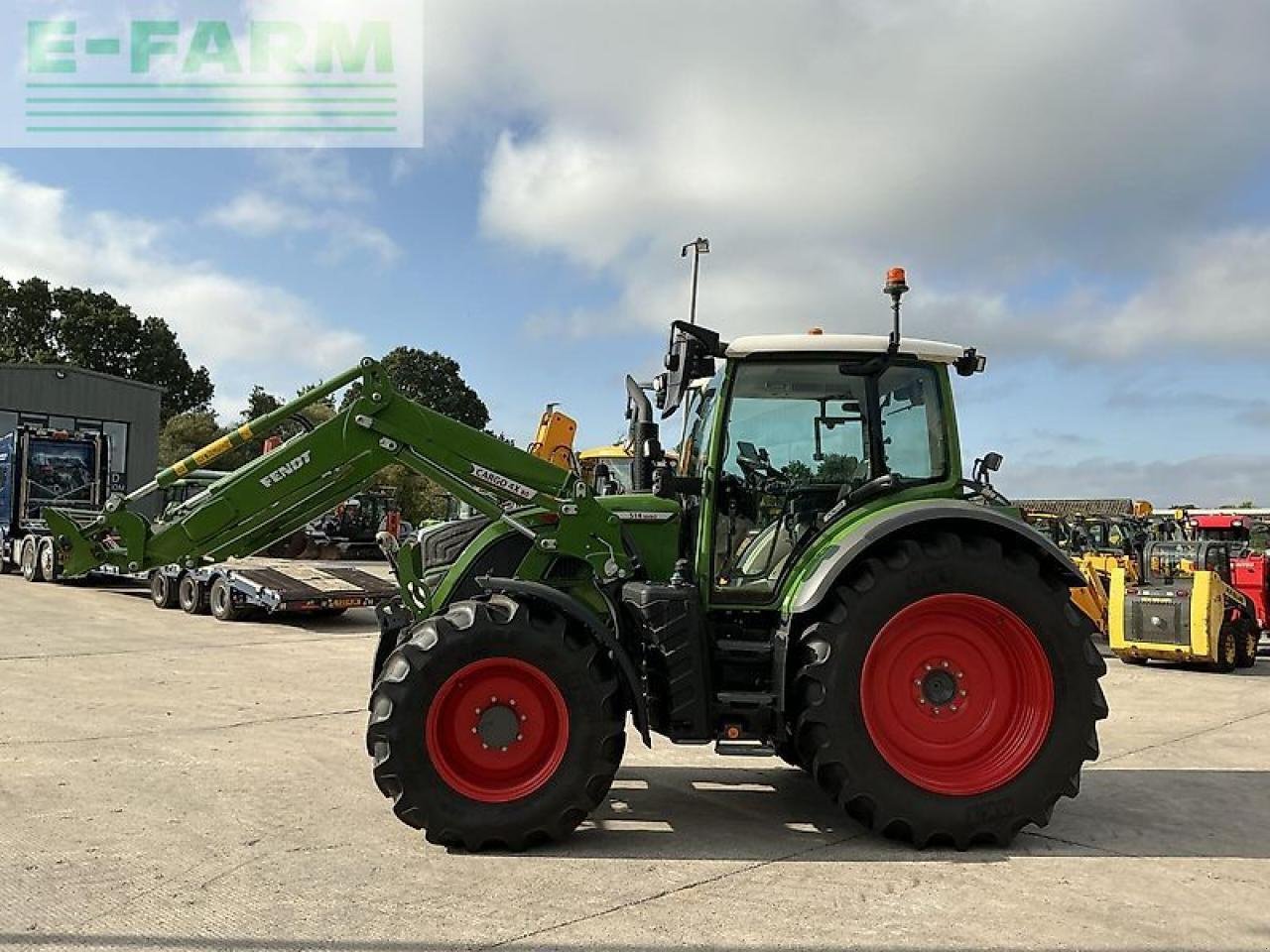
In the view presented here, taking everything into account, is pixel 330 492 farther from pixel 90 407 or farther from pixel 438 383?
pixel 438 383

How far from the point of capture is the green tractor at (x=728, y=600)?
5082 mm

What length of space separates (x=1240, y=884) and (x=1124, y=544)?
17238 mm

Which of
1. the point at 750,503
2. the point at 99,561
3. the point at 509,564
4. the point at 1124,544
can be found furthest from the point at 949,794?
the point at 1124,544

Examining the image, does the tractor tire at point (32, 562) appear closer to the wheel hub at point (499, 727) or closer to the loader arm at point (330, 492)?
the loader arm at point (330, 492)

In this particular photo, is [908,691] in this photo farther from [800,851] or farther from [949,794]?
[800,851]

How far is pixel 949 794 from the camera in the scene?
5.22 m

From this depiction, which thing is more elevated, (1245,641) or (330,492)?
(330,492)

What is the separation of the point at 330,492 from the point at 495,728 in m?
1.80

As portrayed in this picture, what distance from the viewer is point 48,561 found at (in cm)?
2155

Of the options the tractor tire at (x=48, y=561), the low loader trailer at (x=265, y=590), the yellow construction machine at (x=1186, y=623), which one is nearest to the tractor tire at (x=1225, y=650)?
the yellow construction machine at (x=1186, y=623)

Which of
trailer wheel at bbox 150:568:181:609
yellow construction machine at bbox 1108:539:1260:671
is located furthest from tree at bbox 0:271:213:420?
yellow construction machine at bbox 1108:539:1260:671

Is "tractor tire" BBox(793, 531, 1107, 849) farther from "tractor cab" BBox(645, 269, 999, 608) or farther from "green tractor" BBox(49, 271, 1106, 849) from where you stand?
"tractor cab" BBox(645, 269, 999, 608)

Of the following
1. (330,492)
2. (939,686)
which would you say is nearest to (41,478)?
(330,492)

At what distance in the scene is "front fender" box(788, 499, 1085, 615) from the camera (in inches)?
203
